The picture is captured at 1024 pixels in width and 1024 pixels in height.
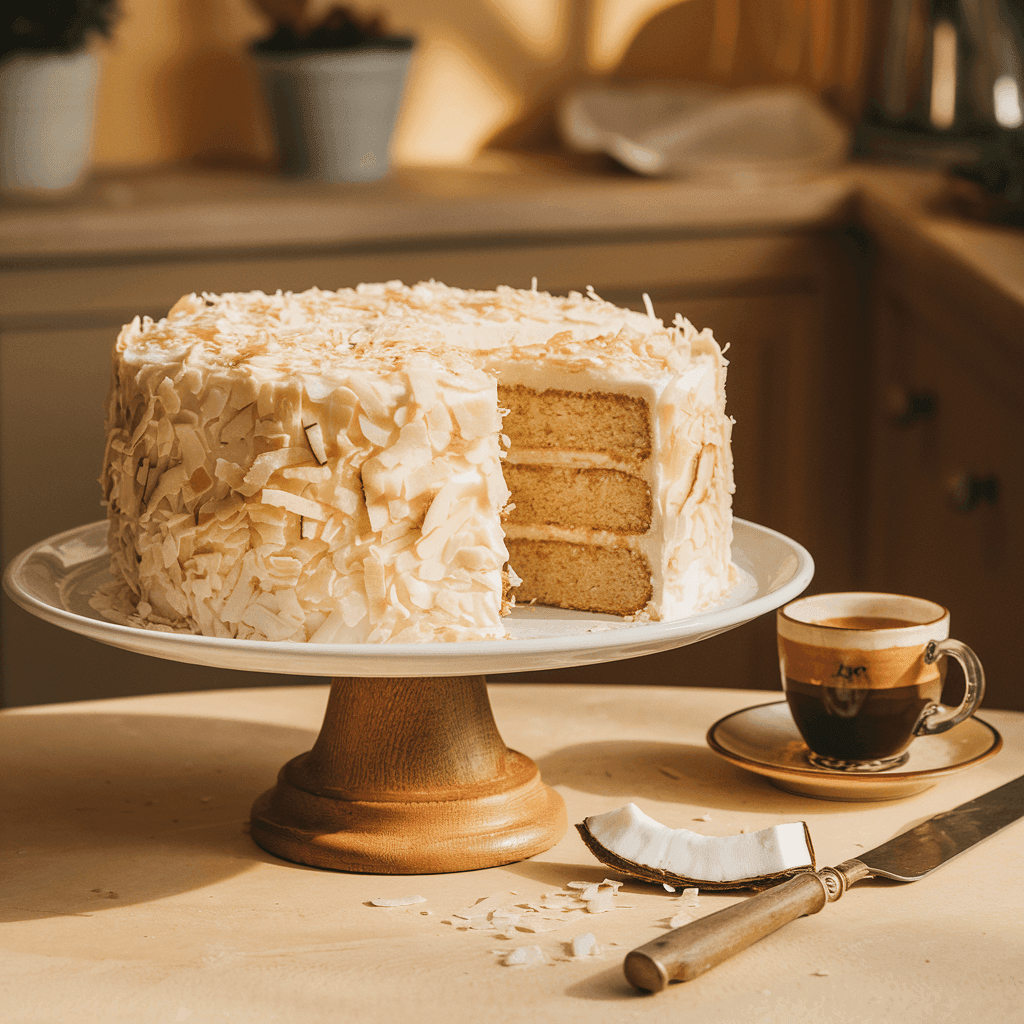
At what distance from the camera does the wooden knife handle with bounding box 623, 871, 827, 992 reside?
986 mm

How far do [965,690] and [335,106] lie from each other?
1.94 m

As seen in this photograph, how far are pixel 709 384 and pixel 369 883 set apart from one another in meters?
0.52

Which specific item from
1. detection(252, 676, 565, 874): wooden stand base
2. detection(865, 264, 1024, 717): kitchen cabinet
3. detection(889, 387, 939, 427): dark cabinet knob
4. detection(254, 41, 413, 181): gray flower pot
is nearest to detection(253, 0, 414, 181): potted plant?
detection(254, 41, 413, 181): gray flower pot

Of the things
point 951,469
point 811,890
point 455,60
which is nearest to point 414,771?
point 811,890

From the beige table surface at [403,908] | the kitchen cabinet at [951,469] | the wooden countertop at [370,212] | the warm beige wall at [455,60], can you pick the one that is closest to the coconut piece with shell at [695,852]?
the beige table surface at [403,908]

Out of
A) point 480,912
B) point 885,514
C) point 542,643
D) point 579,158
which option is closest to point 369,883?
point 480,912

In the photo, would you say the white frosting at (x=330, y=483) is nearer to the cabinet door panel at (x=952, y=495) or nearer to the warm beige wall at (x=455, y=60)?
the cabinet door panel at (x=952, y=495)

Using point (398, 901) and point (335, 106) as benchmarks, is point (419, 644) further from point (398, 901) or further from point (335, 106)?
point (335, 106)

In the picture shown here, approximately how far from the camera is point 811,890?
108 centimetres

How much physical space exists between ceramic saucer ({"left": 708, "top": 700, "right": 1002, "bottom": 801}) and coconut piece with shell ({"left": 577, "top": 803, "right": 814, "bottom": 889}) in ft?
0.48

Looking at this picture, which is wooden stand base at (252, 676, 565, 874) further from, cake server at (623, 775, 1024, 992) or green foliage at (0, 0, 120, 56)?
green foliage at (0, 0, 120, 56)

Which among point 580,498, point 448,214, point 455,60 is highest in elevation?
point 455,60

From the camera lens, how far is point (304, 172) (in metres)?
2.96

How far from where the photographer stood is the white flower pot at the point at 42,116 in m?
2.72
